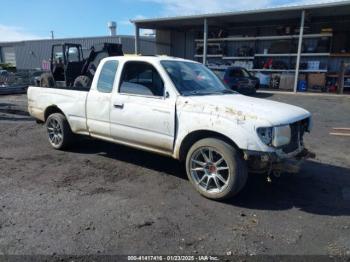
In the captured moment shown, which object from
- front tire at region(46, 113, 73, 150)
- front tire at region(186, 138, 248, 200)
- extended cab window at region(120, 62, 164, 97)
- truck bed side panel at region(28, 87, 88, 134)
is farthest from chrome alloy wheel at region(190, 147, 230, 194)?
front tire at region(46, 113, 73, 150)

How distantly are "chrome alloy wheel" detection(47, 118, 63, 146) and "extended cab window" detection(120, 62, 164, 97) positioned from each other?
1918mm

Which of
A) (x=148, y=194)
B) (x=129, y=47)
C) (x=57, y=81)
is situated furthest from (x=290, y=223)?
(x=129, y=47)

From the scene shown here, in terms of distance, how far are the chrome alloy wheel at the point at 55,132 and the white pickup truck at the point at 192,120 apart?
365 millimetres

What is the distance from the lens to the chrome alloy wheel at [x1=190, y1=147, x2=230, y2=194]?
4.29 metres

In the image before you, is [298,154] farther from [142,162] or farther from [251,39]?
[251,39]

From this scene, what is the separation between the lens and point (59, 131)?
641cm

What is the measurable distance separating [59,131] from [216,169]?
11.6ft

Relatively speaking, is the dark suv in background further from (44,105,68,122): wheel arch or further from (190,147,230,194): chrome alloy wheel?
(190,147,230,194): chrome alloy wheel

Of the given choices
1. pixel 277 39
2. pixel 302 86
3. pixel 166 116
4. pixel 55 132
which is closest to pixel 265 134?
pixel 166 116

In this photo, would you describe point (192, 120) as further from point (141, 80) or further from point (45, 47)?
point (45, 47)

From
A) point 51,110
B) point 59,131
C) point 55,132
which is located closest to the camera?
point 59,131

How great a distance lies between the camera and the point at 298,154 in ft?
14.7

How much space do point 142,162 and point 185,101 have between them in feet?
5.99

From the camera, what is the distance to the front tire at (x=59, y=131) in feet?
20.6
